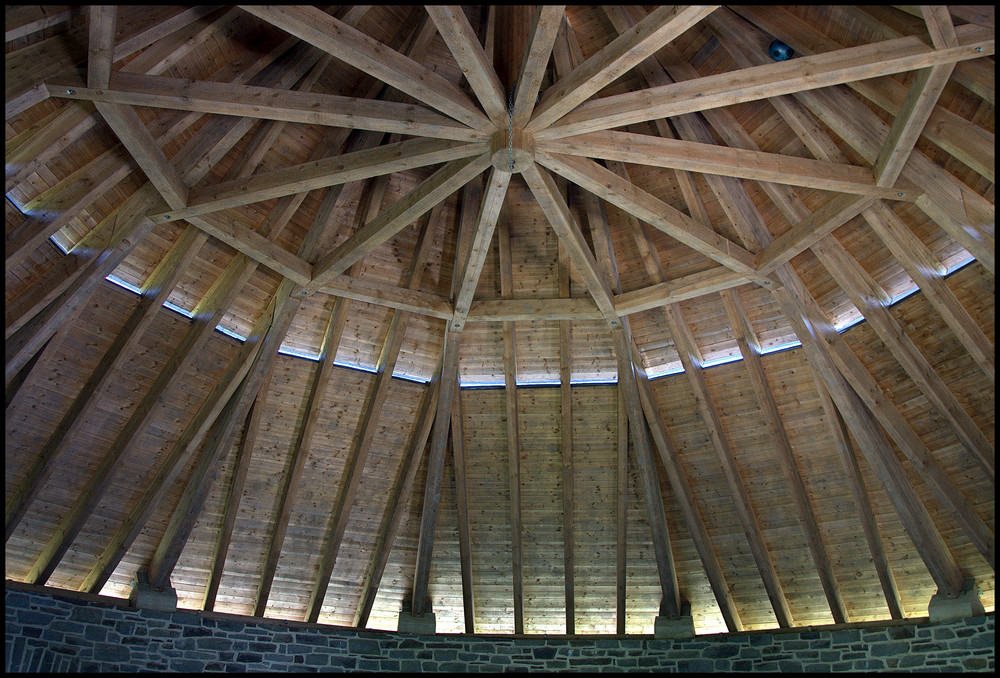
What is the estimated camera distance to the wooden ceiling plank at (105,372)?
972cm

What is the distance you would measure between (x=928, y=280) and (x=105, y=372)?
912 centimetres

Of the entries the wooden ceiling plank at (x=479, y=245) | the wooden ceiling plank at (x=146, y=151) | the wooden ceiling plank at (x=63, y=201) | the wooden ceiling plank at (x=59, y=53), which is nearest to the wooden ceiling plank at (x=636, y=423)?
the wooden ceiling plank at (x=479, y=245)

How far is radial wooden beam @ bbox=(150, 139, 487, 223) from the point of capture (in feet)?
27.9

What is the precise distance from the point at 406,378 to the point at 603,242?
340 centimetres

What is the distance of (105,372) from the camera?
9.82 metres

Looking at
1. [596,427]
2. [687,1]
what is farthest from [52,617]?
[687,1]

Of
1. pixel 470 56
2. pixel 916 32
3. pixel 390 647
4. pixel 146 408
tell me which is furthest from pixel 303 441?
pixel 916 32

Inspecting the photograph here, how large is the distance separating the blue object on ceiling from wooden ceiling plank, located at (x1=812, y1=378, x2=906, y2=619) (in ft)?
13.4

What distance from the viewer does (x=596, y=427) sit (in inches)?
476

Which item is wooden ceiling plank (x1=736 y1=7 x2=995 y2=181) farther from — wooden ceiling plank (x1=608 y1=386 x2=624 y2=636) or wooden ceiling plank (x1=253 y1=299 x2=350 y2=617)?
wooden ceiling plank (x1=253 y1=299 x2=350 y2=617)

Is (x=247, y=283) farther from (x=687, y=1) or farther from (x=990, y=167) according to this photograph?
(x=990, y=167)

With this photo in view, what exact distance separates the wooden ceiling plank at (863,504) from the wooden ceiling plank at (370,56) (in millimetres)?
5719

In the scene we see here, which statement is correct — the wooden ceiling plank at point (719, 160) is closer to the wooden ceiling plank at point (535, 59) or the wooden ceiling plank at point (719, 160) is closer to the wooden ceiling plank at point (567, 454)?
the wooden ceiling plank at point (535, 59)

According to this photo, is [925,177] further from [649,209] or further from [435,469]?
[435,469]
